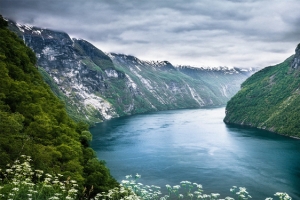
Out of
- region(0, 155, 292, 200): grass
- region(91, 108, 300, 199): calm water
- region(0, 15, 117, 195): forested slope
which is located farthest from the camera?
→ region(91, 108, 300, 199): calm water

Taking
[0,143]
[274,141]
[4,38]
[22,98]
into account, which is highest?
[4,38]

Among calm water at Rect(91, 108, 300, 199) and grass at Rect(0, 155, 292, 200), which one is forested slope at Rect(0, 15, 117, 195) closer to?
grass at Rect(0, 155, 292, 200)

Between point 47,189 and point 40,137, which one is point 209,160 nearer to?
point 40,137

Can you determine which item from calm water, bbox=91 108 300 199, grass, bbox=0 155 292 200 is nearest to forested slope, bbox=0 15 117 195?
grass, bbox=0 155 292 200

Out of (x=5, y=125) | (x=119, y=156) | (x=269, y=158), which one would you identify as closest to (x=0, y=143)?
(x=5, y=125)

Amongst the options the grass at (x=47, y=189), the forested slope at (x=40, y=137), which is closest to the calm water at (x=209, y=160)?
the forested slope at (x=40, y=137)

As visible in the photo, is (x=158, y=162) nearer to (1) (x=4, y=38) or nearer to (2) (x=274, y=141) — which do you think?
(1) (x=4, y=38)

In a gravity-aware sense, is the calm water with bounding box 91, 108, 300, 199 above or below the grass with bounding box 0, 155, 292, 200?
below

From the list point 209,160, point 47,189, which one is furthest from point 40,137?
point 209,160

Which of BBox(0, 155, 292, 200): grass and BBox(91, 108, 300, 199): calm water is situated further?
BBox(91, 108, 300, 199): calm water
